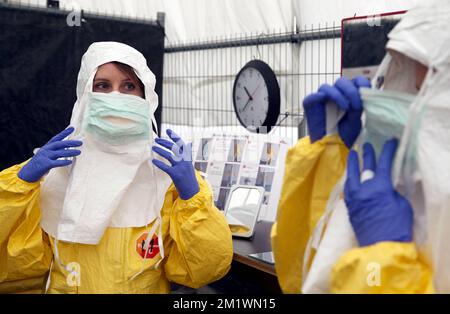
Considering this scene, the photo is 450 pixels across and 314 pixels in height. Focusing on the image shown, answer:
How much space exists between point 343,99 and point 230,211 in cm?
121

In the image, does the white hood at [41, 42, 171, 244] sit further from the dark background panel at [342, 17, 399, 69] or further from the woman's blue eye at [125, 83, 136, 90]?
the dark background panel at [342, 17, 399, 69]

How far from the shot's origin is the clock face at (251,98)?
2469 mm

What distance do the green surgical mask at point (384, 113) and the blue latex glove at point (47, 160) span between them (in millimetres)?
878

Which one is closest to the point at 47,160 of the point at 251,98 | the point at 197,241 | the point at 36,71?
the point at 197,241

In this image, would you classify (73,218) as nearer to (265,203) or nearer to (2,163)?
(265,203)

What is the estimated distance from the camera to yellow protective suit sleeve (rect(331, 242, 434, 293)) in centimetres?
90

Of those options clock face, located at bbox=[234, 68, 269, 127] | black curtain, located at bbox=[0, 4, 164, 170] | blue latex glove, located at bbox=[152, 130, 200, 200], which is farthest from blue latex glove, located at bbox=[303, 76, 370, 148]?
black curtain, located at bbox=[0, 4, 164, 170]

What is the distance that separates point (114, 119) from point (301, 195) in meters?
0.67

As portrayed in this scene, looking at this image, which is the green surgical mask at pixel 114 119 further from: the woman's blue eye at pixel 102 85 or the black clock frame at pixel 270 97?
the black clock frame at pixel 270 97

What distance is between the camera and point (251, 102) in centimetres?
258

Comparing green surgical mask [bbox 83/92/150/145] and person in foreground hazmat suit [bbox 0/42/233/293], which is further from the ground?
green surgical mask [bbox 83/92/150/145]

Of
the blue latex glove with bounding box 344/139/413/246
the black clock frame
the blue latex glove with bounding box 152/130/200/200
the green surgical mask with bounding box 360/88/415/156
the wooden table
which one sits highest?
the black clock frame

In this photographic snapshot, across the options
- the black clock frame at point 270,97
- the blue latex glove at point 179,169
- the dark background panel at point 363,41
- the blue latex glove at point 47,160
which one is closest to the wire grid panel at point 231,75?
the black clock frame at point 270,97

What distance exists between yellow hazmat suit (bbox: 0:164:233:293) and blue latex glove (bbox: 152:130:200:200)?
0.03m
